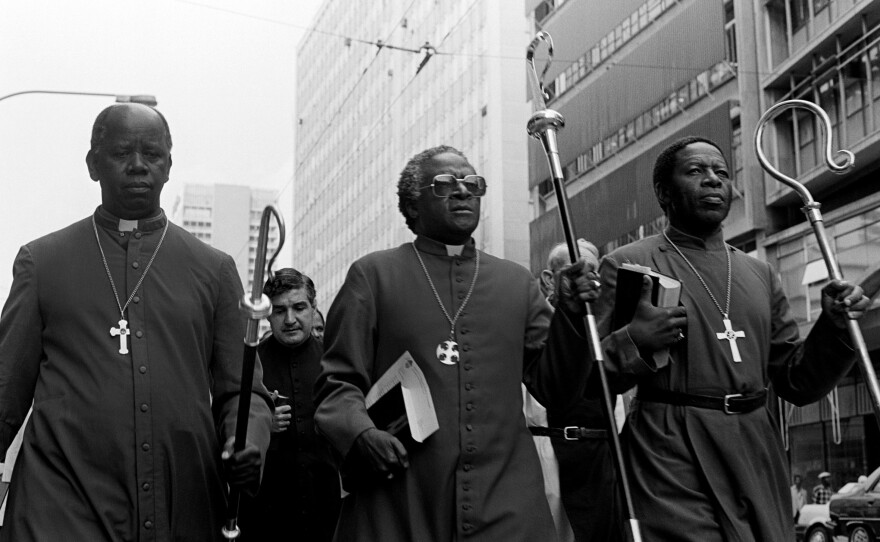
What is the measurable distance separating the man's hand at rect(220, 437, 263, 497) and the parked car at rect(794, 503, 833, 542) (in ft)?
49.7

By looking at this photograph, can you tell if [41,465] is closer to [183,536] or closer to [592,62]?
[183,536]

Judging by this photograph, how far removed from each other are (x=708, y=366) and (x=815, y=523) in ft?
50.5

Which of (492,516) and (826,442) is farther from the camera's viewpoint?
(826,442)

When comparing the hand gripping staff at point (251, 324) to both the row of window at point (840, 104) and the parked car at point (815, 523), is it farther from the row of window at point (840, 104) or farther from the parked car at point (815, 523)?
the row of window at point (840, 104)

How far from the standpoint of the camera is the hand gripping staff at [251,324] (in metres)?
3.43

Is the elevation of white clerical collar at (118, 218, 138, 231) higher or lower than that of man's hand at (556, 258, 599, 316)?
higher

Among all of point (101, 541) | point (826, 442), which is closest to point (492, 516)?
point (101, 541)

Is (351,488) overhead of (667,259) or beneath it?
beneath

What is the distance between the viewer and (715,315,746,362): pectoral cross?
502 cm

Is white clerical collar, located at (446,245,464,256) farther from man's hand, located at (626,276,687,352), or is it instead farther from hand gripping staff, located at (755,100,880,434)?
hand gripping staff, located at (755,100,880,434)

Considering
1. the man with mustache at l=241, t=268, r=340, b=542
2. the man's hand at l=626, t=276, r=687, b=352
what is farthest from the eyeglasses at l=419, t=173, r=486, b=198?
the man with mustache at l=241, t=268, r=340, b=542

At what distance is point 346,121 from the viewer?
79125 mm

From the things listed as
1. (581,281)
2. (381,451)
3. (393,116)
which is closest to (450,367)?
(381,451)

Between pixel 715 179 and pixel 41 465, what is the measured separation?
292 centimetres
